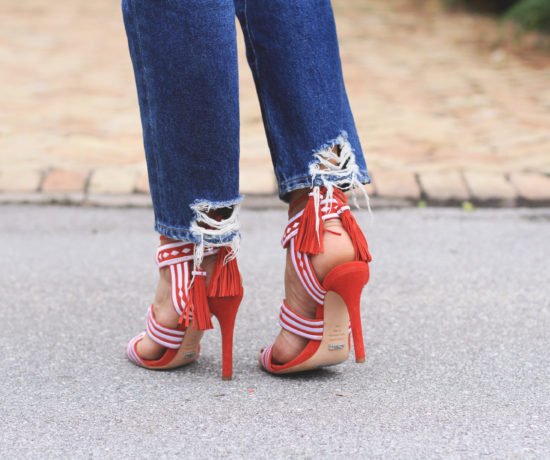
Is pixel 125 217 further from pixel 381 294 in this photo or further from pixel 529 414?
pixel 529 414

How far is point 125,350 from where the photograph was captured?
1740 mm

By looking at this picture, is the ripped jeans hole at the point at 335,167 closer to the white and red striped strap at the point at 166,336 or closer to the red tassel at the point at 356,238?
the red tassel at the point at 356,238

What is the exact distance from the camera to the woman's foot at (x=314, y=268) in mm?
1508

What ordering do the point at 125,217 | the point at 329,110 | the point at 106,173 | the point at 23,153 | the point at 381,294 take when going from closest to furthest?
the point at 329,110 < the point at 381,294 < the point at 125,217 < the point at 106,173 < the point at 23,153

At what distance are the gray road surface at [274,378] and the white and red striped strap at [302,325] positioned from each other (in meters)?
0.09

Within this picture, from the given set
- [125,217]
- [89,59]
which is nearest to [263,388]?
[125,217]

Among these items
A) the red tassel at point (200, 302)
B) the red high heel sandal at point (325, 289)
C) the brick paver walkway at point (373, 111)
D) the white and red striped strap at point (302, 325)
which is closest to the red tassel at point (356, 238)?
the red high heel sandal at point (325, 289)

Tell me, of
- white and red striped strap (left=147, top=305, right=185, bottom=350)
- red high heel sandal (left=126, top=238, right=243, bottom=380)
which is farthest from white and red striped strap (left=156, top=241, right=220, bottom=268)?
white and red striped strap (left=147, top=305, right=185, bottom=350)

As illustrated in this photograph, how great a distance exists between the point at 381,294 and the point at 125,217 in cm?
101

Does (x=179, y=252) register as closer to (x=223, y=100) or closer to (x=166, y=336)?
(x=166, y=336)

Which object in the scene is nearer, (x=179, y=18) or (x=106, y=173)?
(x=179, y=18)

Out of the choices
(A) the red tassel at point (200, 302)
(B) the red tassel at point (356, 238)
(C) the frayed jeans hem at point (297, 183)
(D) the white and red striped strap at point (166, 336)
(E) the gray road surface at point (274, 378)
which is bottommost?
(E) the gray road surface at point (274, 378)

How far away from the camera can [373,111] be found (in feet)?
13.7

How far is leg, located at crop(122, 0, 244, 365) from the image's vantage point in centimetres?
142
